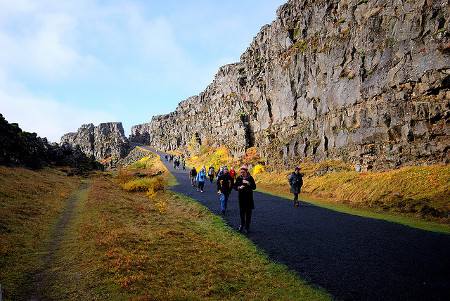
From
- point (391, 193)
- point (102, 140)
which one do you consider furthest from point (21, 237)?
point (102, 140)

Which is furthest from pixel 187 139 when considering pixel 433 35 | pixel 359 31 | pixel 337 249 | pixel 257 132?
pixel 337 249

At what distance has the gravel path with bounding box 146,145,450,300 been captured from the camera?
4.75m

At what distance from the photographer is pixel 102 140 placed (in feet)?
378

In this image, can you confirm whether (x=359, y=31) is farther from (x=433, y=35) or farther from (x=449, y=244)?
(x=449, y=244)

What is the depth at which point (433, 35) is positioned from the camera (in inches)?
688

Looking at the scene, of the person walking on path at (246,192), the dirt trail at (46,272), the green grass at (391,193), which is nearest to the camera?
the dirt trail at (46,272)

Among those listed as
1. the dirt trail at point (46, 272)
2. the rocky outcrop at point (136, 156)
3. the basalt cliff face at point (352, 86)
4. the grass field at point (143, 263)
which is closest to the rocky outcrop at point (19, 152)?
the grass field at point (143, 263)

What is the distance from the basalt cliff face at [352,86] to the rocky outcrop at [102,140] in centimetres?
8028

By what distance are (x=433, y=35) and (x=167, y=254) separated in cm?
2479

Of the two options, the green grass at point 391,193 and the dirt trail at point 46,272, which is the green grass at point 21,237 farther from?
the green grass at point 391,193

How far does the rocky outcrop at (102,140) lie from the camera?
108 meters

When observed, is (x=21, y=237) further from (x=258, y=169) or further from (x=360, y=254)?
(x=258, y=169)

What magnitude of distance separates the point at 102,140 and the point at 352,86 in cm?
12037

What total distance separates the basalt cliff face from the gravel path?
11.1 m
